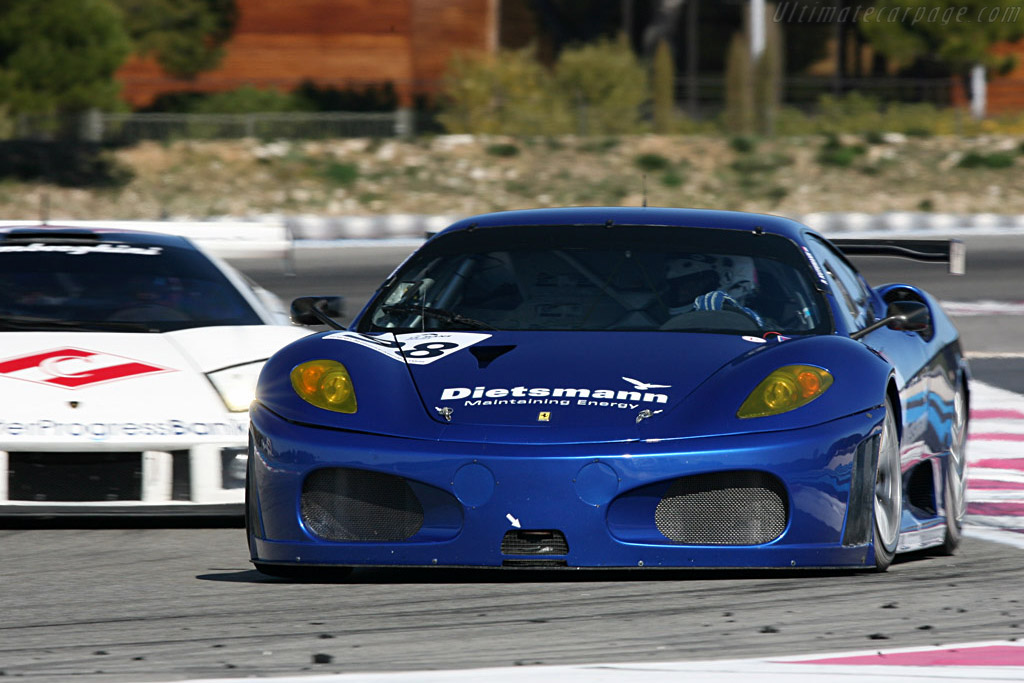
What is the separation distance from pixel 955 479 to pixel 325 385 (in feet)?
7.15

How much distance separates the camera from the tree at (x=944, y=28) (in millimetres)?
41031

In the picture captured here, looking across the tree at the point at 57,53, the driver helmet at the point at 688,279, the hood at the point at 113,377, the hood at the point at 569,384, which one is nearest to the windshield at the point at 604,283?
the driver helmet at the point at 688,279

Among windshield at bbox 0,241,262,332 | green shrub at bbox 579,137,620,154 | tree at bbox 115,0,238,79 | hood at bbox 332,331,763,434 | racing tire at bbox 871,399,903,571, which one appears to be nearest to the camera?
hood at bbox 332,331,763,434

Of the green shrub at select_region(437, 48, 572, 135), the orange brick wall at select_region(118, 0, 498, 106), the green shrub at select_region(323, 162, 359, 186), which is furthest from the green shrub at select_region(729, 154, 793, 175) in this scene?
the orange brick wall at select_region(118, 0, 498, 106)

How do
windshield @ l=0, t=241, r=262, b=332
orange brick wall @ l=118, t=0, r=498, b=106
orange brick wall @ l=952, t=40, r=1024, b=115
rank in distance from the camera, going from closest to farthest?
windshield @ l=0, t=241, r=262, b=332, orange brick wall @ l=118, t=0, r=498, b=106, orange brick wall @ l=952, t=40, r=1024, b=115

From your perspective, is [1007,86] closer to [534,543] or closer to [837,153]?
[837,153]

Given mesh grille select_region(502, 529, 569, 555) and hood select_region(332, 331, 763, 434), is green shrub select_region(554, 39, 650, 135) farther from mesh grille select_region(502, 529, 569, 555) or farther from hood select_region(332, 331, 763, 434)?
mesh grille select_region(502, 529, 569, 555)

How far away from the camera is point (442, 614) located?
484 centimetres

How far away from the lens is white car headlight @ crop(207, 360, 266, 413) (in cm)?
671

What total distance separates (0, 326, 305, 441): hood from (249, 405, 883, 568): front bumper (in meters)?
1.69

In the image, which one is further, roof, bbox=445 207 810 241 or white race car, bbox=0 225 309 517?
white race car, bbox=0 225 309 517

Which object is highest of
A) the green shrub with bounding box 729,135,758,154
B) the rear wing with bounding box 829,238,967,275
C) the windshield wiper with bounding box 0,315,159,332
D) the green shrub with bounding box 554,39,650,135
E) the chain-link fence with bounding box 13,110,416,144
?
the rear wing with bounding box 829,238,967,275

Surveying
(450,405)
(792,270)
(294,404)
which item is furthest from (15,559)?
(792,270)

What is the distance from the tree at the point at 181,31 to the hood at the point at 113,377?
35761 mm
